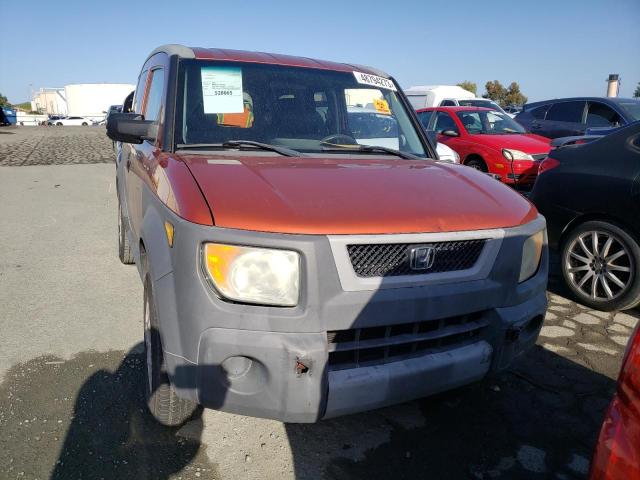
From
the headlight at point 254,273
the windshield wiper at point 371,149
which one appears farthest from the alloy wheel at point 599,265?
the headlight at point 254,273

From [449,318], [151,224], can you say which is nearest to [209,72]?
[151,224]

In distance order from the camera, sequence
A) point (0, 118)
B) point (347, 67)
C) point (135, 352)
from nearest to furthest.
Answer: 1. point (135, 352)
2. point (347, 67)
3. point (0, 118)

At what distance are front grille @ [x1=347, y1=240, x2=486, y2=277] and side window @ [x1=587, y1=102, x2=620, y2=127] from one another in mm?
9758

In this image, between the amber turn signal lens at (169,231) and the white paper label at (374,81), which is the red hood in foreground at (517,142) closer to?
the white paper label at (374,81)

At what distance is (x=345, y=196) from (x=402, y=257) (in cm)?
37

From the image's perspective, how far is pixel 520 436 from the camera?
2570 mm

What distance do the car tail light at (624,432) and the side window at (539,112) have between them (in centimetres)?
1147

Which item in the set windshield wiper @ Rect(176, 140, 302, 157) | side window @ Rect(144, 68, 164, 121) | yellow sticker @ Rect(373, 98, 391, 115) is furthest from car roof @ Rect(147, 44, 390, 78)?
windshield wiper @ Rect(176, 140, 302, 157)

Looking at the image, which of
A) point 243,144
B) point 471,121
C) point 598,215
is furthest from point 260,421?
point 471,121

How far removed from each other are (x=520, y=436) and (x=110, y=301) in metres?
3.25

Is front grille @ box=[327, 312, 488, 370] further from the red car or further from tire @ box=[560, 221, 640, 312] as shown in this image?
the red car

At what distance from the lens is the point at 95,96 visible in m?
67.4

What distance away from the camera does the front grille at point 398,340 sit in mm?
1979

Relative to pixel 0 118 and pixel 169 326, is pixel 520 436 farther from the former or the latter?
pixel 0 118
